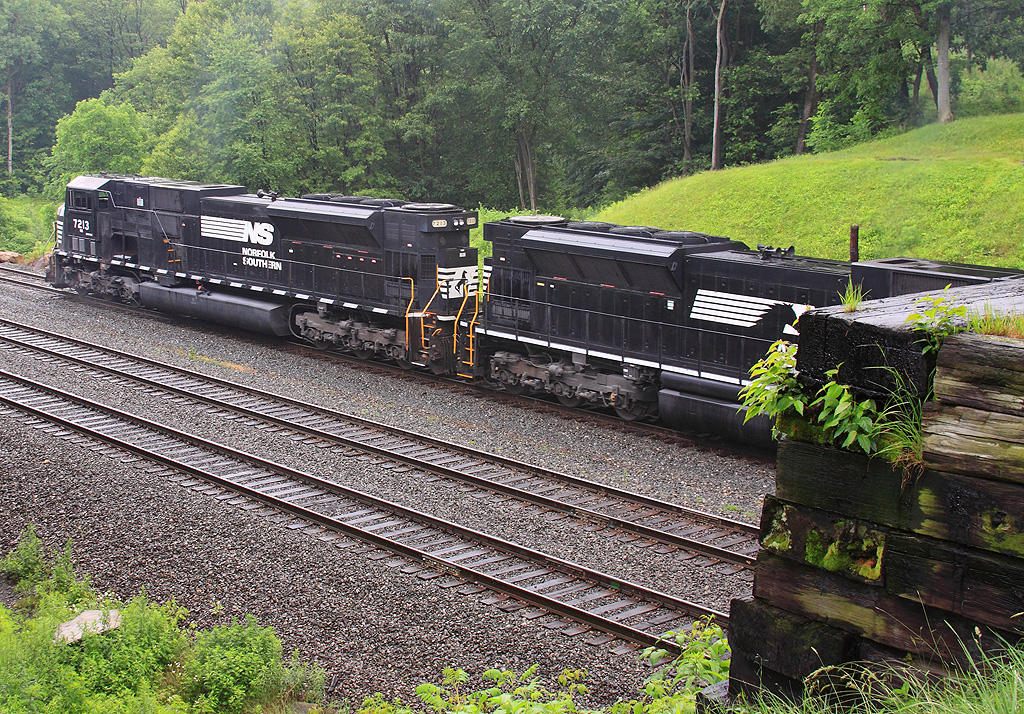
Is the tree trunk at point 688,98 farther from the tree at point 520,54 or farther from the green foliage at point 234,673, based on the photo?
the green foliage at point 234,673

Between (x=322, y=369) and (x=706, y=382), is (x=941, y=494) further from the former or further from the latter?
(x=322, y=369)

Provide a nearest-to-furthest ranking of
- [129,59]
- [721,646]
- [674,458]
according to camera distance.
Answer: [721,646] → [674,458] → [129,59]

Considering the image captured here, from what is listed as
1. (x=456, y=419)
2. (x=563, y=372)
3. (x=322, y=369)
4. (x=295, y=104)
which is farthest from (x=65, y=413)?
(x=295, y=104)

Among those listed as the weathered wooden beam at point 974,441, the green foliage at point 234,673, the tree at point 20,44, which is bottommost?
the green foliage at point 234,673

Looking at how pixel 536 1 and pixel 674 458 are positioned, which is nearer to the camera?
pixel 674 458

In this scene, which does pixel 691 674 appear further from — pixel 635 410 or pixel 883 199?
pixel 883 199

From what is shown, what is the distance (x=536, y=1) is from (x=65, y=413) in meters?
31.7

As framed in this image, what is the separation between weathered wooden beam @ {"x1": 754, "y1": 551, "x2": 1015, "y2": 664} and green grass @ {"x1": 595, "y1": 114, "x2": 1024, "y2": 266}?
21815 mm

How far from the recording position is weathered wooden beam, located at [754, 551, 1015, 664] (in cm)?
324

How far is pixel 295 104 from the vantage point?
4262 cm

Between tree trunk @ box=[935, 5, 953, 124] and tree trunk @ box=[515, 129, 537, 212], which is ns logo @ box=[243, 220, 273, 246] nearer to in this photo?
tree trunk @ box=[515, 129, 537, 212]

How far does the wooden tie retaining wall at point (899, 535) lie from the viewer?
3.09 meters

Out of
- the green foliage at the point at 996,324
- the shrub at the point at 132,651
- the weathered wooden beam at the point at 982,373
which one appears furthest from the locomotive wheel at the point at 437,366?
the weathered wooden beam at the point at 982,373

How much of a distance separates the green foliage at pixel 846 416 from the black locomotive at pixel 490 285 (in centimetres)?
883
